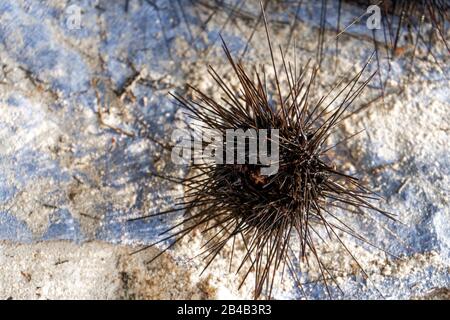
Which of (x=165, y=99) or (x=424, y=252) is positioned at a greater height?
(x=165, y=99)

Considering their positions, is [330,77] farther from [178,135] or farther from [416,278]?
[416,278]

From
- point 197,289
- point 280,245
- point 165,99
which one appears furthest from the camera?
point 165,99

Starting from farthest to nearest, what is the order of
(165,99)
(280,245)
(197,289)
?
(165,99)
(197,289)
(280,245)

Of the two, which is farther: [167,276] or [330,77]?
[330,77]

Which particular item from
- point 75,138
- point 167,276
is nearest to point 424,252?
point 167,276

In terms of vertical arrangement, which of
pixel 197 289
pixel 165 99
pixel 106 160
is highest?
pixel 165 99

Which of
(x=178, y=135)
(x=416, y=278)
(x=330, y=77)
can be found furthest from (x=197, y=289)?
(x=330, y=77)

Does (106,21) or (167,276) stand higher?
(106,21)

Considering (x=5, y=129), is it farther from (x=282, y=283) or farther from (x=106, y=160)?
(x=282, y=283)

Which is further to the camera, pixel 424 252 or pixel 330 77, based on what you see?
pixel 330 77
